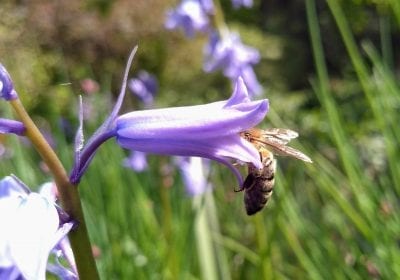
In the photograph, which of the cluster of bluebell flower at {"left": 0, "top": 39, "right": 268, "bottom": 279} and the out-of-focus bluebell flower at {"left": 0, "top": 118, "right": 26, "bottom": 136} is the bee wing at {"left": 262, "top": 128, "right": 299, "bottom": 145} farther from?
the out-of-focus bluebell flower at {"left": 0, "top": 118, "right": 26, "bottom": 136}

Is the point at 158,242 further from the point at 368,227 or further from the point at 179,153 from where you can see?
the point at 179,153

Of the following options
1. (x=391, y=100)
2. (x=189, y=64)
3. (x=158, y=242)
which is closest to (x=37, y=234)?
(x=391, y=100)

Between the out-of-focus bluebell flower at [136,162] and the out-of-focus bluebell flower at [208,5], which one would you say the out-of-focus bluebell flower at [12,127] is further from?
the out-of-focus bluebell flower at [136,162]

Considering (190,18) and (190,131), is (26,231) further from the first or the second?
(190,18)

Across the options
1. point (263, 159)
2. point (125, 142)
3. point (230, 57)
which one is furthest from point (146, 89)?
point (125, 142)

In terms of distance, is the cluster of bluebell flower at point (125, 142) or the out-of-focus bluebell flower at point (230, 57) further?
the out-of-focus bluebell flower at point (230, 57)

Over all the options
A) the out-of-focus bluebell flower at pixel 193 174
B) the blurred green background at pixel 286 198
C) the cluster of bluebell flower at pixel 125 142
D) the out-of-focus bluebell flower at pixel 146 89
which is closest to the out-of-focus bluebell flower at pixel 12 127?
the cluster of bluebell flower at pixel 125 142
